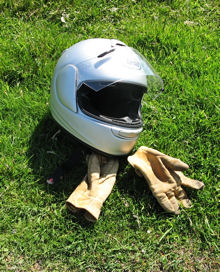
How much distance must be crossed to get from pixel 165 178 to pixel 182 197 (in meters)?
0.24

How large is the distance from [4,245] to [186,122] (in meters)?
2.03

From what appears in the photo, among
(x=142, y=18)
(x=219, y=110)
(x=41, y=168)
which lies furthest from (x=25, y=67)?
(x=219, y=110)

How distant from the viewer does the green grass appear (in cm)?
245

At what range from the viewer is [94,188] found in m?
2.54

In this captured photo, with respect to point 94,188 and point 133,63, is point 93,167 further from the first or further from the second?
point 133,63

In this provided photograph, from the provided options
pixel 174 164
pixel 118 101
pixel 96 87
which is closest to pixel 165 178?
pixel 174 164

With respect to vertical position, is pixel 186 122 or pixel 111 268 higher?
pixel 186 122

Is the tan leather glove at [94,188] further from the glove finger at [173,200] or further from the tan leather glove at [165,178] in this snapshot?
the glove finger at [173,200]

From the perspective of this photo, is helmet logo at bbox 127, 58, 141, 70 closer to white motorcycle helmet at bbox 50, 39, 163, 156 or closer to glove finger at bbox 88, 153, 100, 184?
white motorcycle helmet at bbox 50, 39, 163, 156

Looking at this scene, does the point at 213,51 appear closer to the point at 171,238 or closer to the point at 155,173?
the point at 155,173

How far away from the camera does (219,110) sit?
3.23 m

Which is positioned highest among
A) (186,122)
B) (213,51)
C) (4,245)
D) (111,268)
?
(213,51)

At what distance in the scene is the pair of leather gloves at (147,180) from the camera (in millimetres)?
2494

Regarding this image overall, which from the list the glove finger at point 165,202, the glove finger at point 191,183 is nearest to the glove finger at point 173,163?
the glove finger at point 191,183
